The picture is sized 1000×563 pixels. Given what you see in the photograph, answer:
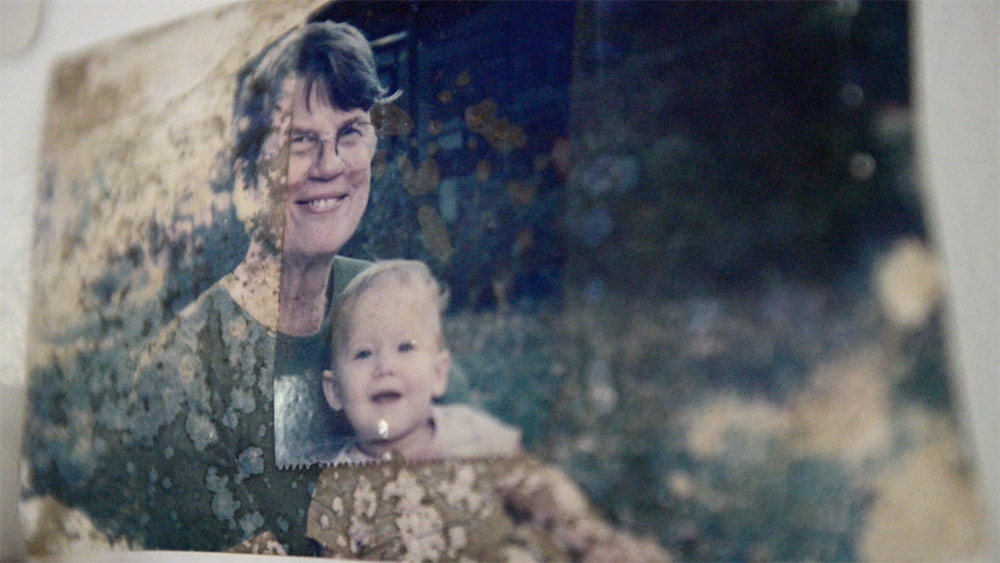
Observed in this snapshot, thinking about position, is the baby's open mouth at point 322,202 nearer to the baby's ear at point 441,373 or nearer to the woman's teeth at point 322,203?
the woman's teeth at point 322,203

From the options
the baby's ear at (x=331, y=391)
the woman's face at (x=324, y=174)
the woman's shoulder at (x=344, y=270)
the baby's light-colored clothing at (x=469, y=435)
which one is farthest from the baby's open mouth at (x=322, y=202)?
the baby's light-colored clothing at (x=469, y=435)

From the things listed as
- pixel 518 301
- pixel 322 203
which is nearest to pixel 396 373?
pixel 518 301

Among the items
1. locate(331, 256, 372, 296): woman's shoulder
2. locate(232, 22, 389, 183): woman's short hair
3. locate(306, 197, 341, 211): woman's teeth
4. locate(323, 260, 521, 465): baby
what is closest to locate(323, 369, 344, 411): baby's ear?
locate(323, 260, 521, 465): baby

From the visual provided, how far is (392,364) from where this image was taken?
4.92 feet

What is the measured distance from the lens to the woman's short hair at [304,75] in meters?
A: 1.64

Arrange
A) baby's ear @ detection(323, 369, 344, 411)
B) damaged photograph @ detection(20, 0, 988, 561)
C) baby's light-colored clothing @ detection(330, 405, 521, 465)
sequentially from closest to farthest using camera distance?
1. damaged photograph @ detection(20, 0, 988, 561)
2. baby's light-colored clothing @ detection(330, 405, 521, 465)
3. baby's ear @ detection(323, 369, 344, 411)

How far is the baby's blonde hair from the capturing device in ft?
4.87

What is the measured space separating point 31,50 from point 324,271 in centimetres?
126

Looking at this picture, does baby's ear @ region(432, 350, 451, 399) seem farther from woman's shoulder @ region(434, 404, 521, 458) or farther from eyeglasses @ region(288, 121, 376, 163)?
eyeglasses @ region(288, 121, 376, 163)

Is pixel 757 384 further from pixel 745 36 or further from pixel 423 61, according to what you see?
pixel 423 61

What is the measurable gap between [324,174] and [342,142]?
7cm

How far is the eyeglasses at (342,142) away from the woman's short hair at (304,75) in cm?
5

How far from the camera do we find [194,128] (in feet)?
6.10

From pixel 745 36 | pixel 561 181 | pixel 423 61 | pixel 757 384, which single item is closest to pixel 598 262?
pixel 561 181
